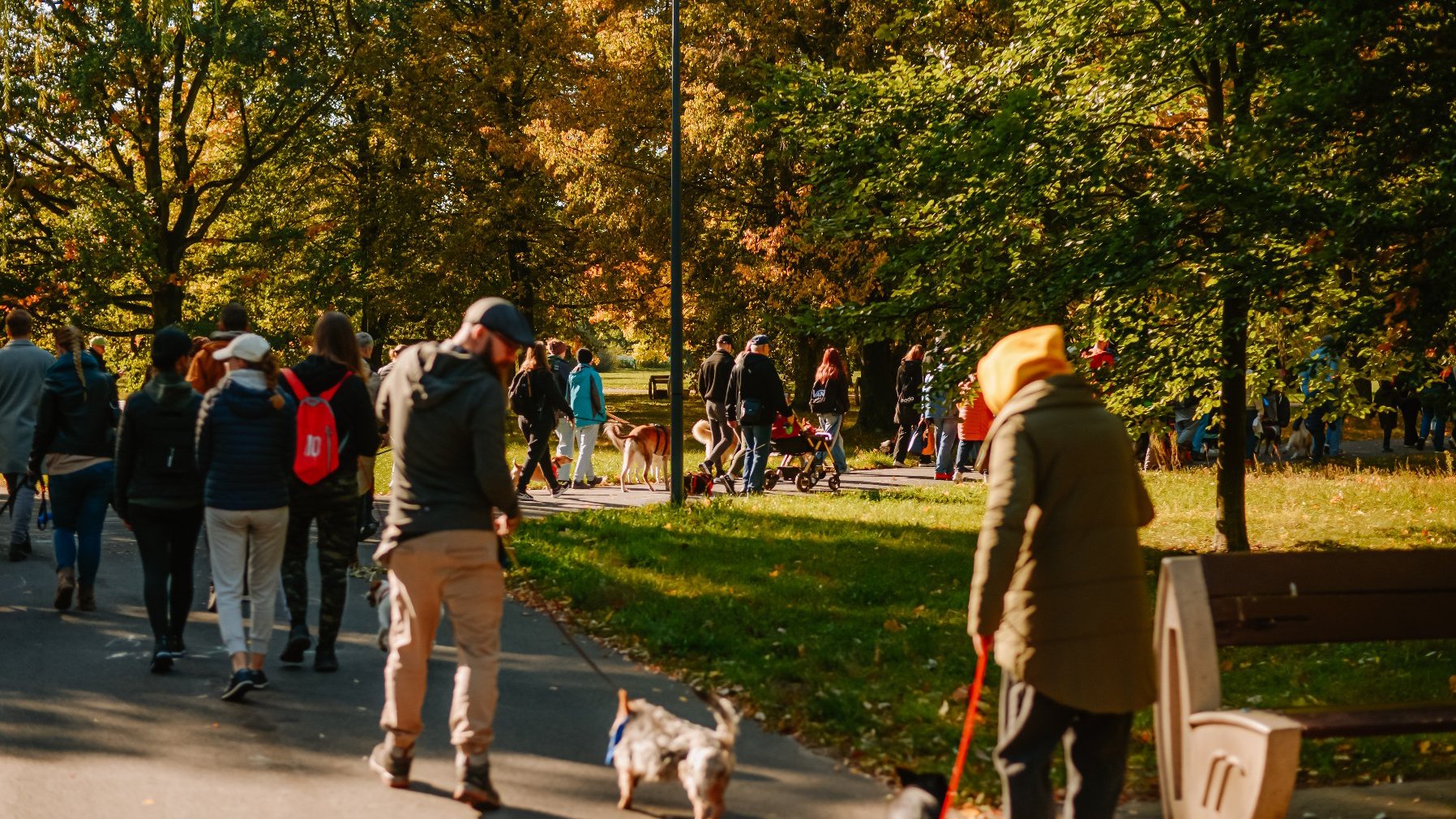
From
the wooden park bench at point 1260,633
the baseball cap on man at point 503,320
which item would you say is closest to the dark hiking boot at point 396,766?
the baseball cap on man at point 503,320

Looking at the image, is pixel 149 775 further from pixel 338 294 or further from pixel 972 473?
pixel 338 294

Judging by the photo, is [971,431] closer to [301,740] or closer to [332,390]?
[332,390]

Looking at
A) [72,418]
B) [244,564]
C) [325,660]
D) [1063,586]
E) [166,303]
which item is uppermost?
[166,303]

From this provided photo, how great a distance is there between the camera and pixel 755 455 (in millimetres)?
17156

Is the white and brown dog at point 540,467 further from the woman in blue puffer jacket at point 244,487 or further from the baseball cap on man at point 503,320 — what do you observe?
the baseball cap on man at point 503,320

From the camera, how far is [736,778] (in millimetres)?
5816

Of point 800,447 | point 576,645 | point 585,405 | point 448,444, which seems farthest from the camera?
point 585,405

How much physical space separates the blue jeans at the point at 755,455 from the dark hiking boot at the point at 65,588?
8.99 metres

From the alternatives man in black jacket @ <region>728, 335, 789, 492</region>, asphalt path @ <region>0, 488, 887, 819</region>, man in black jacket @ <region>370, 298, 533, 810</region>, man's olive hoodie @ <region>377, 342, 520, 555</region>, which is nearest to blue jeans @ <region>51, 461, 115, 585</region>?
asphalt path @ <region>0, 488, 887, 819</region>

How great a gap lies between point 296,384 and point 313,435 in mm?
288

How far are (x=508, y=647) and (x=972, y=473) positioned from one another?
1298 cm

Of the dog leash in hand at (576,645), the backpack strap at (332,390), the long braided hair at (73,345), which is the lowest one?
the dog leash in hand at (576,645)

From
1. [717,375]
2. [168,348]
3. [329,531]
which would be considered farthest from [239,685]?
[717,375]

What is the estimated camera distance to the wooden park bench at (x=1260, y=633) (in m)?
4.54
